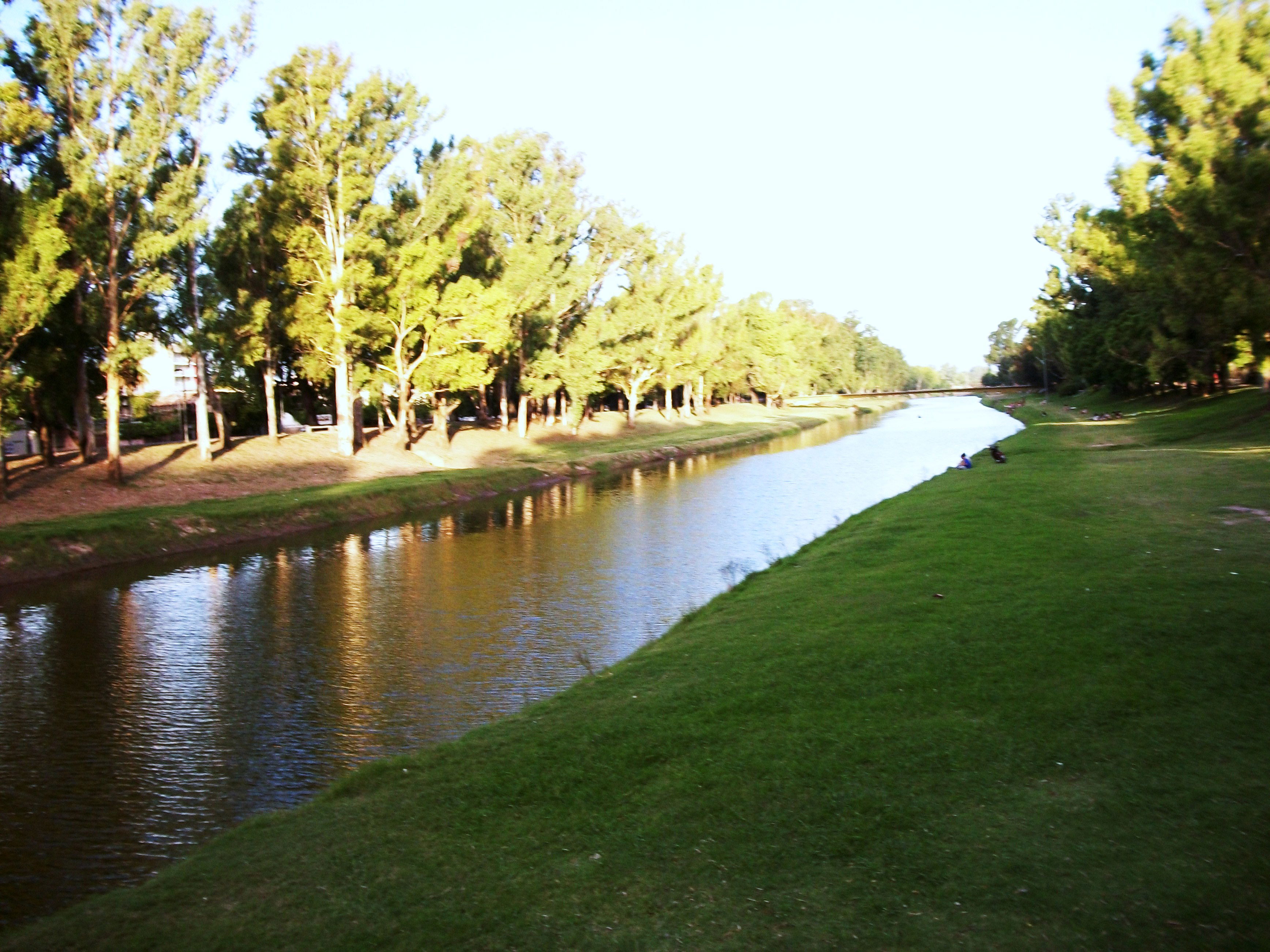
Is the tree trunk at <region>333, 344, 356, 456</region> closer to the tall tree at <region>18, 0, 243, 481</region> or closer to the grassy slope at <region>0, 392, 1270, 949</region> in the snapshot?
the tall tree at <region>18, 0, 243, 481</region>

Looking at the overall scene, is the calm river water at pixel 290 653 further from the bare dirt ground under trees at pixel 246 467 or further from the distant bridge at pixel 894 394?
the distant bridge at pixel 894 394

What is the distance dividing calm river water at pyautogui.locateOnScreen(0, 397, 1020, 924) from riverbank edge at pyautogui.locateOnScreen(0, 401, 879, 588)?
3.57ft

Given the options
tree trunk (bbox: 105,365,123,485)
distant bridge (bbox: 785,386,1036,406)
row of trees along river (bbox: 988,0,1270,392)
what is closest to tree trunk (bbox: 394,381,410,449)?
tree trunk (bbox: 105,365,123,485)

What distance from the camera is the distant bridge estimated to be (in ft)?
421

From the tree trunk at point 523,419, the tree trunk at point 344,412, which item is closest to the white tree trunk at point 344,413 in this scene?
the tree trunk at point 344,412

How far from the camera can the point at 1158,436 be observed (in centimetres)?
3903

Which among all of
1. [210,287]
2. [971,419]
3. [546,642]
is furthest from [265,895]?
[971,419]

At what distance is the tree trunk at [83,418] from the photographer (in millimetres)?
32156

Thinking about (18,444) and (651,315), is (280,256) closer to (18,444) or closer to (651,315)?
(18,444)

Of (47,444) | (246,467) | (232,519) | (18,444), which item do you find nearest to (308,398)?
(18,444)

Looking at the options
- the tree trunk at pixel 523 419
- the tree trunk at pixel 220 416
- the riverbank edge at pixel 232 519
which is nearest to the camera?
the riverbank edge at pixel 232 519

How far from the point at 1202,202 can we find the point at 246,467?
3341 cm

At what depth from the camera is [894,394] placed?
165 m

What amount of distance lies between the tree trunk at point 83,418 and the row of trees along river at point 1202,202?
120ft
